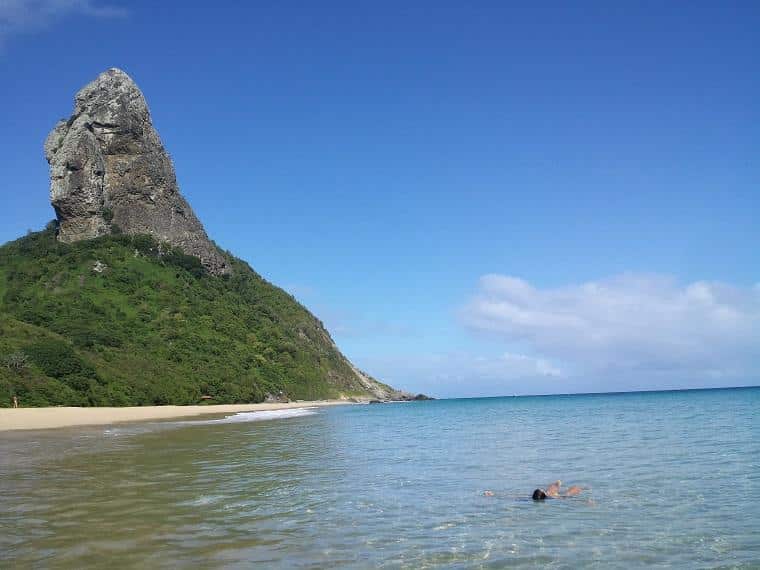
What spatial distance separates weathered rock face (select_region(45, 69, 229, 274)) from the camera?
104500mm

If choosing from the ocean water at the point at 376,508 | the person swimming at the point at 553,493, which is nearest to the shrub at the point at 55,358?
the ocean water at the point at 376,508

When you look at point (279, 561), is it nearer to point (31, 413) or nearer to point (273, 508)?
point (273, 508)

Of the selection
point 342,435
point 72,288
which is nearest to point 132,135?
point 72,288

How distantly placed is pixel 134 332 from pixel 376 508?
80073 mm

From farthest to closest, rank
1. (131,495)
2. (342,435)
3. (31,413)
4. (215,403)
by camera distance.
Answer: (215,403) → (31,413) → (342,435) → (131,495)

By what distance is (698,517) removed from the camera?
1251 cm

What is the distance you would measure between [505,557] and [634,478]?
30.9 ft

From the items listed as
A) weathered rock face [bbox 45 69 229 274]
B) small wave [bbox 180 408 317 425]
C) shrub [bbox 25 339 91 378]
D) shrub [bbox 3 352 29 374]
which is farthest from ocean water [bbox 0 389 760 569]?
weathered rock face [bbox 45 69 229 274]

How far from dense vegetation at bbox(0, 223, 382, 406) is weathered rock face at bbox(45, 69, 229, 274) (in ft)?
16.3

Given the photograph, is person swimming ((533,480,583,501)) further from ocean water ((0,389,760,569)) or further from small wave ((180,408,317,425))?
small wave ((180,408,317,425))

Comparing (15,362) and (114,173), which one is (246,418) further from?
(114,173)

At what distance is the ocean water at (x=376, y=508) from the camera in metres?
9.80

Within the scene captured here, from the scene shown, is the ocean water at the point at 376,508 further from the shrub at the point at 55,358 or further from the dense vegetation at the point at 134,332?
the dense vegetation at the point at 134,332

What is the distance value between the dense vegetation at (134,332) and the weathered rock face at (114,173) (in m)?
4.96
